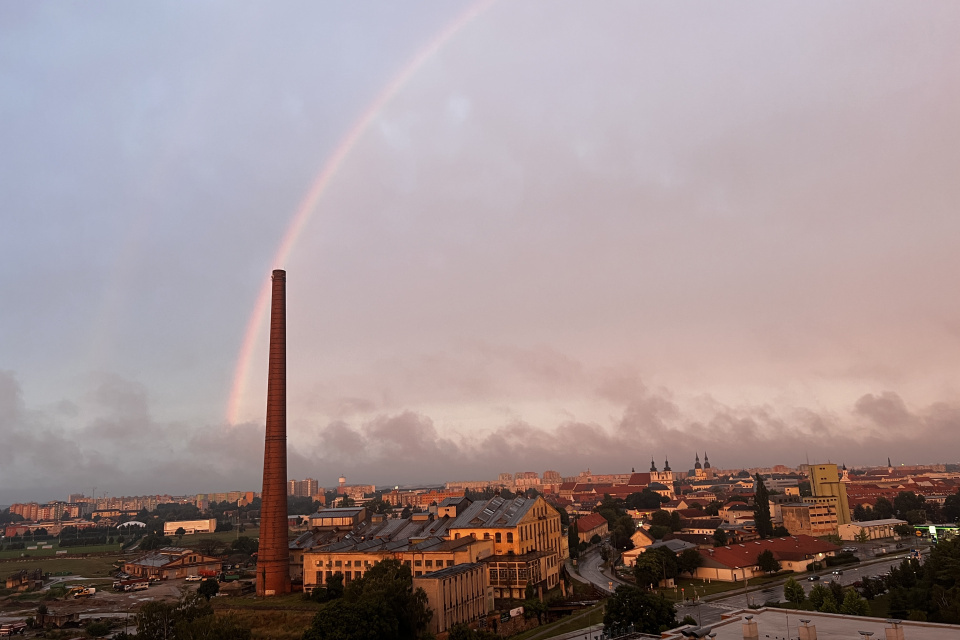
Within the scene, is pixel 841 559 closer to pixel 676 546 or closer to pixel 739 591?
pixel 676 546

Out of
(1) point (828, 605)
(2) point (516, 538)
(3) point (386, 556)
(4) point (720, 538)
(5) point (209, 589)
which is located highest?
(2) point (516, 538)

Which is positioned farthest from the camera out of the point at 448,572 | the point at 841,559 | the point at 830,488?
the point at 830,488

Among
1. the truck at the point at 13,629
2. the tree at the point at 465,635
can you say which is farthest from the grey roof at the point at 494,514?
the truck at the point at 13,629

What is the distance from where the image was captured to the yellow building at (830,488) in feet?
452

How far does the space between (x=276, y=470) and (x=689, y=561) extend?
5167 centimetres

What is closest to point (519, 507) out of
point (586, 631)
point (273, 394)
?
point (586, 631)

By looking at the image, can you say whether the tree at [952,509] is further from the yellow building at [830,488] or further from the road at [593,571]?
the road at [593,571]

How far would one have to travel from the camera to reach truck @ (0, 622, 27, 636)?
7369cm

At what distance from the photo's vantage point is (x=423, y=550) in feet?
245

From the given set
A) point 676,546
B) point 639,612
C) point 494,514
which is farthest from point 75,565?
point 639,612

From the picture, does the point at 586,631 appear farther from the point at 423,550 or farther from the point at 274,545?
the point at 274,545

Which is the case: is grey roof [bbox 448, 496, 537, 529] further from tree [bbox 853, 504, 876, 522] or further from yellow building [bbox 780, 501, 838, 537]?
tree [bbox 853, 504, 876, 522]

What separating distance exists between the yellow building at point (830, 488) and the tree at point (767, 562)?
61075mm

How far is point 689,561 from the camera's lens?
8319cm
